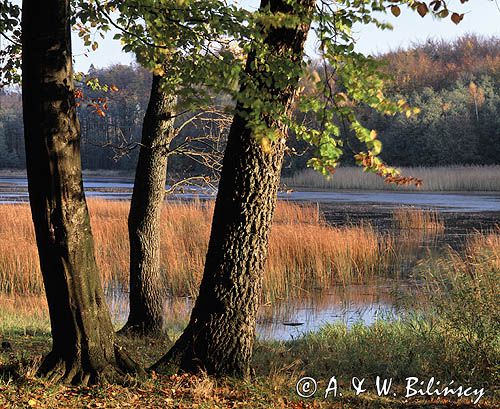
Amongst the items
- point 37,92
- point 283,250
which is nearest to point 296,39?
point 37,92

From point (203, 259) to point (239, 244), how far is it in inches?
321

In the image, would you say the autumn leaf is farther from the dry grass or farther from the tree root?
the dry grass

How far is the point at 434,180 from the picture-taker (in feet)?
136

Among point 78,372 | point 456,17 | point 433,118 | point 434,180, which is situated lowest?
point 78,372

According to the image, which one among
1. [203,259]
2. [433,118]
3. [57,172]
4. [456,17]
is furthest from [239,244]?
[433,118]

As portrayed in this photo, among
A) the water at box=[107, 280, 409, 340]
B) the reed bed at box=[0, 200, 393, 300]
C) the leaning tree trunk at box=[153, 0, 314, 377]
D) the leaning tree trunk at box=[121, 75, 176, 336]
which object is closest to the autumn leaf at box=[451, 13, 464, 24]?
the leaning tree trunk at box=[153, 0, 314, 377]

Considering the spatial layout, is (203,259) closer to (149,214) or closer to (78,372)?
(149,214)

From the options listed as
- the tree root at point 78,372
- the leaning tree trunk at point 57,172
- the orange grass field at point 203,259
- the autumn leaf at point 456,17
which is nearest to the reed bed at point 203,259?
the orange grass field at point 203,259

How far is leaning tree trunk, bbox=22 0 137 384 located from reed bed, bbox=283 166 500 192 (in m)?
33.8

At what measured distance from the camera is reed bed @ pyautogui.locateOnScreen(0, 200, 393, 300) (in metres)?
12.8

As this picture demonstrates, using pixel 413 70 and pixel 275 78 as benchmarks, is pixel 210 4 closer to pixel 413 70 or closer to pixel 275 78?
pixel 275 78

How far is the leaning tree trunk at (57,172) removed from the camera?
210 inches

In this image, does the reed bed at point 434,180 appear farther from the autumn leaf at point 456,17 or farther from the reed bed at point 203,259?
the autumn leaf at point 456,17

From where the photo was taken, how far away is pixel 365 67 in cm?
470
